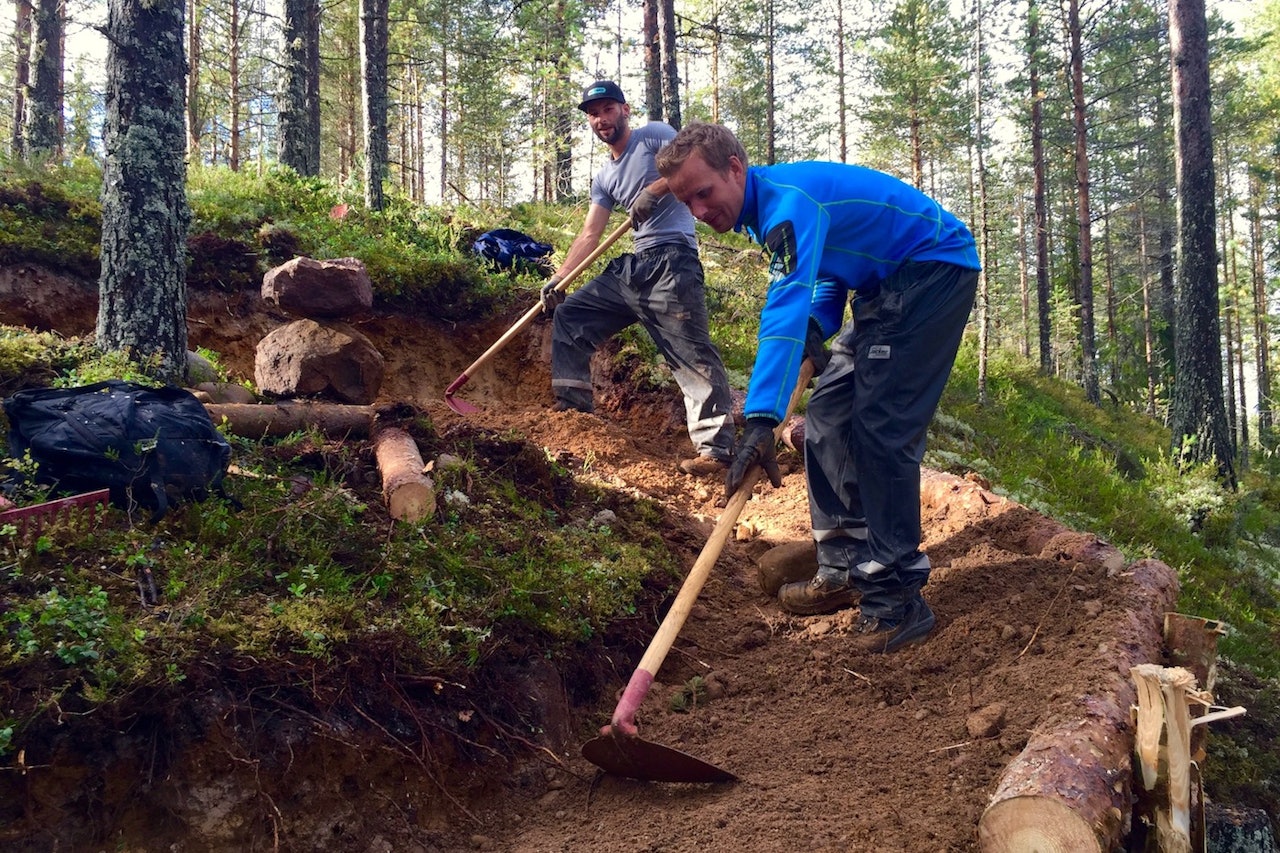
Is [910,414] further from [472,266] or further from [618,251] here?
[618,251]

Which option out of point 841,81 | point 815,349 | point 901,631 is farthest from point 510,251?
point 841,81

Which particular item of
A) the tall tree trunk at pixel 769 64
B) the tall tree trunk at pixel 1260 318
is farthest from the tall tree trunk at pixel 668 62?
the tall tree trunk at pixel 1260 318

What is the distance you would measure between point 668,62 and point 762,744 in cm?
1117

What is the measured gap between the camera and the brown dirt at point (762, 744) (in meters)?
2.37

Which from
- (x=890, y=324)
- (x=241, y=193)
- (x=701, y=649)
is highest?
(x=241, y=193)

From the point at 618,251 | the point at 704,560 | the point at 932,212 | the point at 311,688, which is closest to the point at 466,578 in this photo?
the point at 311,688

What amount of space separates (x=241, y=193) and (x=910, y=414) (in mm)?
7634

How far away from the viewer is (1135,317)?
30.0 meters

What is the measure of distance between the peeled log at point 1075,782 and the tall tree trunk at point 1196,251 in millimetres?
8427

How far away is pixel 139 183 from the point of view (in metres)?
4.76

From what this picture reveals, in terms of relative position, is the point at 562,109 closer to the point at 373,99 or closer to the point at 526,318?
the point at 373,99

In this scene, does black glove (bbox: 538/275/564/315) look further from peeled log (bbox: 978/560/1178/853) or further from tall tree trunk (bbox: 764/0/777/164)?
tall tree trunk (bbox: 764/0/777/164)

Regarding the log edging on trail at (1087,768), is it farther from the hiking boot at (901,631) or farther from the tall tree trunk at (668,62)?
the tall tree trunk at (668,62)

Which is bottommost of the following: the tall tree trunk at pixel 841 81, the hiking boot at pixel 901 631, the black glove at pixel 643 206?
the hiking boot at pixel 901 631
